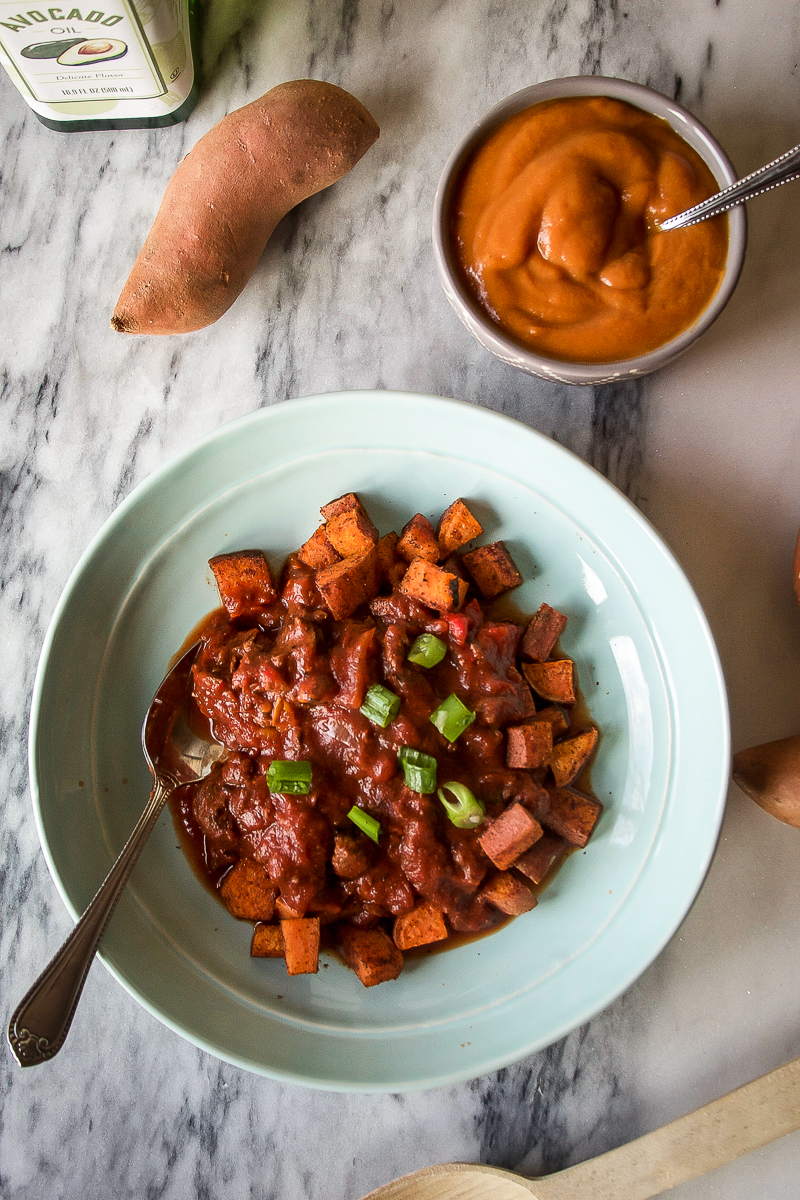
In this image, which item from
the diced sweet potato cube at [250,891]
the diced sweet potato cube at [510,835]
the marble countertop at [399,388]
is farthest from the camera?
the marble countertop at [399,388]

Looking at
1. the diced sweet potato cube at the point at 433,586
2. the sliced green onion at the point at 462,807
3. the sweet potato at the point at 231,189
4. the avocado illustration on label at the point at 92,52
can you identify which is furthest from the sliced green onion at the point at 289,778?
the avocado illustration on label at the point at 92,52

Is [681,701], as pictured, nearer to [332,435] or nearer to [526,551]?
[526,551]

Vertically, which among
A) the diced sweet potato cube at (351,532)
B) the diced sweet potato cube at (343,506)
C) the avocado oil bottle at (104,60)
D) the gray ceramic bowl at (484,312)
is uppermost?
the avocado oil bottle at (104,60)

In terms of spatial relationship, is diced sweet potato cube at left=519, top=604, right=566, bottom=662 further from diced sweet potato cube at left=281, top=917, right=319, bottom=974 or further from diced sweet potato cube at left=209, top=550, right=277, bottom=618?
diced sweet potato cube at left=281, top=917, right=319, bottom=974

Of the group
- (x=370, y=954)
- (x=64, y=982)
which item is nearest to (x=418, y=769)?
(x=370, y=954)

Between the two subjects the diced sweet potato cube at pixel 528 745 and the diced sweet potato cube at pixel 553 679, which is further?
the diced sweet potato cube at pixel 553 679

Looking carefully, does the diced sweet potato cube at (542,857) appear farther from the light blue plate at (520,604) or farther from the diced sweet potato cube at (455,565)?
the diced sweet potato cube at (455,565)

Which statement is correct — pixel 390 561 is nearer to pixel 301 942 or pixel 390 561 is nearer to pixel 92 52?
pixel 301 942
